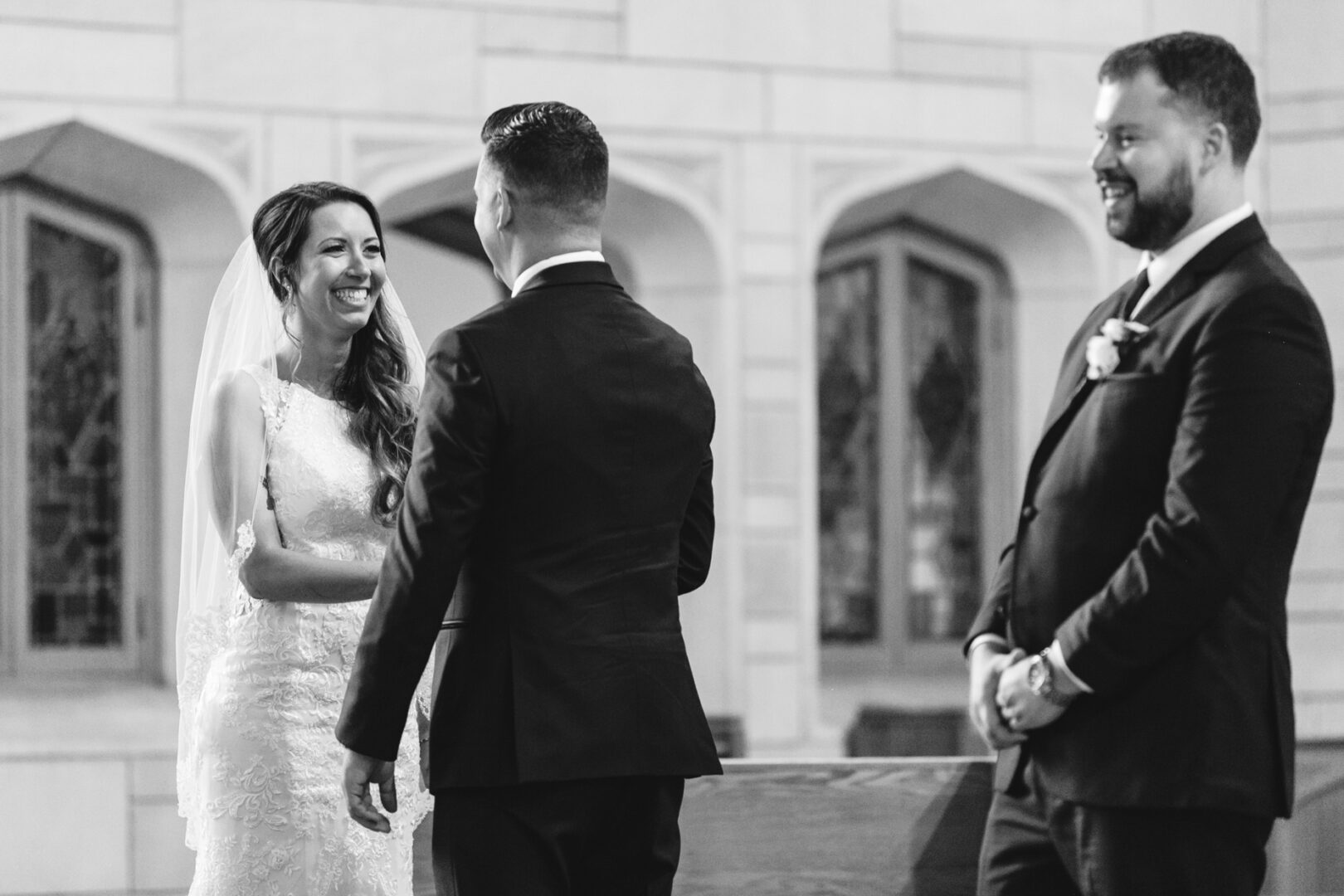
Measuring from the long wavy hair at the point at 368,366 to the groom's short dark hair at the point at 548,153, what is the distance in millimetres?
781

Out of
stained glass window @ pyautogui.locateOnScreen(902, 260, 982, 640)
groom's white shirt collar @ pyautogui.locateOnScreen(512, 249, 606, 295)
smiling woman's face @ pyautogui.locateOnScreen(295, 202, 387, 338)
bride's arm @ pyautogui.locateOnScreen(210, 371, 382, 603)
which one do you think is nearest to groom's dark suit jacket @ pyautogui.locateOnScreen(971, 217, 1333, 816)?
groom's white shirt collar @ pyautogui.locateOnScreen(512, 249, 606, 295)

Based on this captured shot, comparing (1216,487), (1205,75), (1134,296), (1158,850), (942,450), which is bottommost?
(1158,850)

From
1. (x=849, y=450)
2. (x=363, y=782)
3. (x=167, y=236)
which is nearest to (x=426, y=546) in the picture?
(x=363, y=782)

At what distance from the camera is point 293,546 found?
2.77 m

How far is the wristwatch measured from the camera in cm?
201

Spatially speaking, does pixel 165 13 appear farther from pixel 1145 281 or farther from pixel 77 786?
pixel 1145 281

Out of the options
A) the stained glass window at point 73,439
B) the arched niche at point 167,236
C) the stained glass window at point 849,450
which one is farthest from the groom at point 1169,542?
the stained glass window at point 849,450

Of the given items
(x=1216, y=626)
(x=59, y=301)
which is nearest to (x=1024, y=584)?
(x=1216, y=626)

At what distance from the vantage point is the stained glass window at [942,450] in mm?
6867

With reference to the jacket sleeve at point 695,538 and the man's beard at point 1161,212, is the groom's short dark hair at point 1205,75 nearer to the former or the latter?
the man's beard at point 1161,212

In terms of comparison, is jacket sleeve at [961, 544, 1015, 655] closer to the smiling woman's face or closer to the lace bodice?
the lace bodice

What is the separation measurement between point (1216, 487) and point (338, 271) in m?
1.46

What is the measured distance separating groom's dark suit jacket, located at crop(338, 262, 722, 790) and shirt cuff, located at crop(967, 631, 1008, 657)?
374mm

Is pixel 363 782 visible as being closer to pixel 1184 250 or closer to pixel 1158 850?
pixel 1158 850
